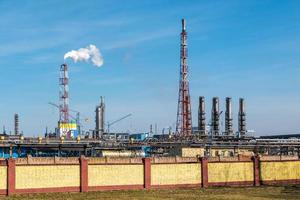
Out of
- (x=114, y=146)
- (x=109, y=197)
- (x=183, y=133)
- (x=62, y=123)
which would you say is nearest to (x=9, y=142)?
(x=114, y=146)

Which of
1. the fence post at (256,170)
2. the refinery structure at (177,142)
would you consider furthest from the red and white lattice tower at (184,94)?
the fence post at (256,170)

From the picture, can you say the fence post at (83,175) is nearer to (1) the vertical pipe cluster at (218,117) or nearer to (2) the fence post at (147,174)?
(2) the fence post at (147,174)

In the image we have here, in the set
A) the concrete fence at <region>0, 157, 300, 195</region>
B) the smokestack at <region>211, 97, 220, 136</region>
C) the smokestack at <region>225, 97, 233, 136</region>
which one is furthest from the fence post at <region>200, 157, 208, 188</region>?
the smokestack at <region>225, 97, 233, 136</region>

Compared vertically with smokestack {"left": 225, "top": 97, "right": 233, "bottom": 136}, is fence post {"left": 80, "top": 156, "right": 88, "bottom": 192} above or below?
below

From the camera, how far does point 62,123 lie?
529 feet

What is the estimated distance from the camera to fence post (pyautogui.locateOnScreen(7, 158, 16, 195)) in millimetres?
39906

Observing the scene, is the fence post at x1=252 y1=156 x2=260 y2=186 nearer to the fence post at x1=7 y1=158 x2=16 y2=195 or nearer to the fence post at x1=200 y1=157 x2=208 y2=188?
the fence post at x1=200 y1=157 x2=208 y2=188

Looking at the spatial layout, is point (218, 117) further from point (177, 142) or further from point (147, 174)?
point (147, 174)

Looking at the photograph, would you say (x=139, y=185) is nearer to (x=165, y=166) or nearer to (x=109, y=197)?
(x=165, y=166)

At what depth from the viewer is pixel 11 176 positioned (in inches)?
1580

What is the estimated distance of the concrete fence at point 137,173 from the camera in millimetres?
41125

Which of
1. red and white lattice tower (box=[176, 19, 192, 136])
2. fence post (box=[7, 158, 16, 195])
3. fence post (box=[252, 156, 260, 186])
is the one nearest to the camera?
fence post (box=[7, 158, 16, 195])

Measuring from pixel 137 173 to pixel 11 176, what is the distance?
1108cm

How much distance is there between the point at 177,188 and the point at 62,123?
117 m
